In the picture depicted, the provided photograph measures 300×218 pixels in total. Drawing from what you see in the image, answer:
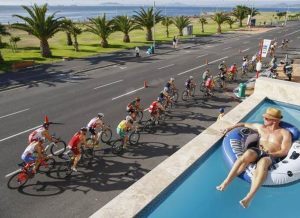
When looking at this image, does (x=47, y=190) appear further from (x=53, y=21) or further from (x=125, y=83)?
(x=53, y=21)

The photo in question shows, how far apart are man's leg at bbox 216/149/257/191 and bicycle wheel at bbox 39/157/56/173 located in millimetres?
6547

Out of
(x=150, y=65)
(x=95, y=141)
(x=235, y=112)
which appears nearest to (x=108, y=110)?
(x=95, y=141)

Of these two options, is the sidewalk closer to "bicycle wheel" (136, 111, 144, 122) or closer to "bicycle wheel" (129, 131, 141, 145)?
"bicycle wheel" (136, 111, 144, 122)

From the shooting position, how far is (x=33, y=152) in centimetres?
1053

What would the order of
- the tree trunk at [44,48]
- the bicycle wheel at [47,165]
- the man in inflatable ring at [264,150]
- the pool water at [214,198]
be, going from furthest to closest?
1. the tree trunk at [44,48]
2. the bicycle wheel at [47,165]
3. the man in inflatable ring at [264,150]
4. the pool water at [214,198]

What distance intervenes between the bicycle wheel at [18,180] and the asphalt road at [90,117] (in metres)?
0.19

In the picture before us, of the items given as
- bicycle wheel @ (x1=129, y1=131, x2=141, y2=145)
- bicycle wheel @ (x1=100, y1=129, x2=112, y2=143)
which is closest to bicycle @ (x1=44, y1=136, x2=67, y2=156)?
bicycle wheel @ (x1=100, y1=129, x2=112, y2=143)

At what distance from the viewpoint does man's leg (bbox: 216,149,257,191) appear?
7.98 m

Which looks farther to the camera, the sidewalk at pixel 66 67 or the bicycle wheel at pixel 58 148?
the sidewalk at pixel 66 67

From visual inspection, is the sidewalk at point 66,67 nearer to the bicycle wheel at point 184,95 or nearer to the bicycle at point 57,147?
the bicycle wheel at point 184,95

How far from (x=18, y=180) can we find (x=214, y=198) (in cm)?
666

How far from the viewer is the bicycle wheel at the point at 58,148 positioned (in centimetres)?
1269

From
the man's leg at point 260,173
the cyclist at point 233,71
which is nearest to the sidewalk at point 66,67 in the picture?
the cyclist at point 233,71

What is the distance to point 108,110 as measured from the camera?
17.9 metres
